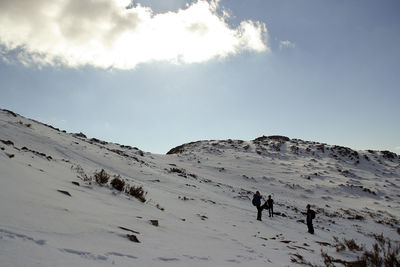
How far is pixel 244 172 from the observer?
37.1 metres

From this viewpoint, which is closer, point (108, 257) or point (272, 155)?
point (108, 257)

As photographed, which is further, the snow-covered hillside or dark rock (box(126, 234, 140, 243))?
dark rock (box(126, 234, 140, 243))

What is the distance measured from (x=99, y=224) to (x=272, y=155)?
1966 inches

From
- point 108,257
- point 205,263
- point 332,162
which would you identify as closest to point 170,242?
point 205,263

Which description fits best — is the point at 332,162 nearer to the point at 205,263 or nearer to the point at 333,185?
the point at 333,185

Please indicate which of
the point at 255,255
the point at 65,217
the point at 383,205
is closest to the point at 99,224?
the point at 65,217

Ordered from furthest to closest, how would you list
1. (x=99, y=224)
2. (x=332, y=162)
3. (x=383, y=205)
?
(x=332, y=162), (x=383, y=205), (x=99, y=224)

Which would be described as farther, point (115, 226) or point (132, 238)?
point (115, 226)

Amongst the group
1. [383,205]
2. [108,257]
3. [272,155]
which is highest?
[272,155]

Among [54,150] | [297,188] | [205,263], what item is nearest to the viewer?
[205,263]

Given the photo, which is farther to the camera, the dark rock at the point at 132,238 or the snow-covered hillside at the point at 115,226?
the dark rock at the point at 132,238

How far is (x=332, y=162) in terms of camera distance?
48.4 metres

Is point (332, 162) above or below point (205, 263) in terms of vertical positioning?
above

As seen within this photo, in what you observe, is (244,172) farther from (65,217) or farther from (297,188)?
(65,217)
